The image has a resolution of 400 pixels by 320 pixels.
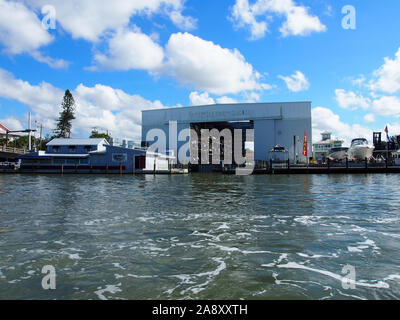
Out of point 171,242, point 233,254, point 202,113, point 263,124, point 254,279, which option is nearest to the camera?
point 254,279

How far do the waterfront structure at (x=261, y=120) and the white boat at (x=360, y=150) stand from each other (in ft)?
26.8

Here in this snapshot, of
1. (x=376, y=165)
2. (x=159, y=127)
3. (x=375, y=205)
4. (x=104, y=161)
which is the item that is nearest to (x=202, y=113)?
(x=159, y=127)

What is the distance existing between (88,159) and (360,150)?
2089 inches

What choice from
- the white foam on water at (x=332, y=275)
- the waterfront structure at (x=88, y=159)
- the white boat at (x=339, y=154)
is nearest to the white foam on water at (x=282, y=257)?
the white foam on water at (x=332, y=275)

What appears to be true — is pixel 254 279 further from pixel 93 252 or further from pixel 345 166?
pixel 345 166

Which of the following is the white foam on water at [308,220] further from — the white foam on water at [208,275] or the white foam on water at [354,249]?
the white foam on water at [208,275]

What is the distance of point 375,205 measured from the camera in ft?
44.0

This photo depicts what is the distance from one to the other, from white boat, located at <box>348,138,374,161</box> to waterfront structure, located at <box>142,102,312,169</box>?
8.16 metres

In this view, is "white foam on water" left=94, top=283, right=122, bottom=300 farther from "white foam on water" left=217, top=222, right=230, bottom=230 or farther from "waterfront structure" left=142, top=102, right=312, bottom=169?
"waterfront structure" left=142, top=102, right=312, bottom=169

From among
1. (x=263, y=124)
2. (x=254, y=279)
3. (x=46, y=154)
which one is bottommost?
(x=254, y=279)

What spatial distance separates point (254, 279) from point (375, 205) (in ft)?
36.5

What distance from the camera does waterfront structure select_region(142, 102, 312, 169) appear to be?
192 feet

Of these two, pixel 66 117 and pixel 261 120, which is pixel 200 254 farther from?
pixel 66 117

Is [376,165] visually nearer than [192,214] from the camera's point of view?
No
